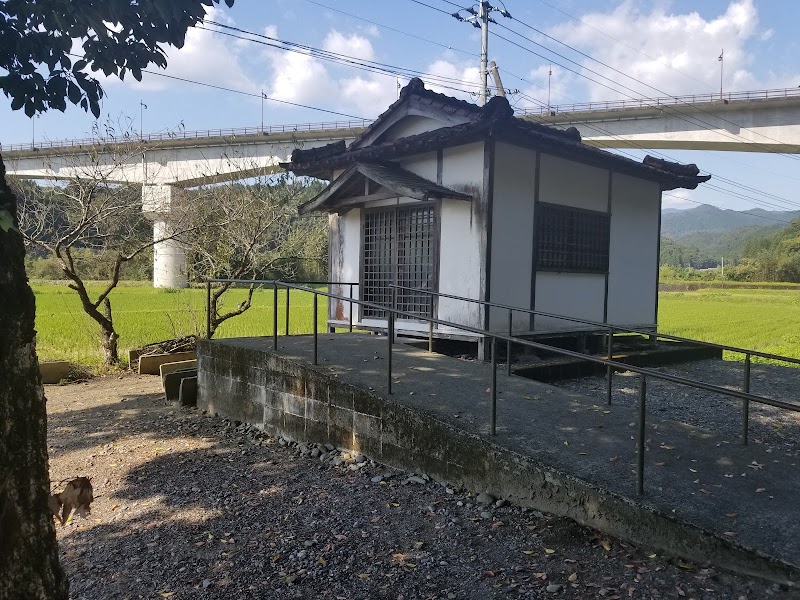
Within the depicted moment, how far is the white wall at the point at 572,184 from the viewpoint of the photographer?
9531 millimetres

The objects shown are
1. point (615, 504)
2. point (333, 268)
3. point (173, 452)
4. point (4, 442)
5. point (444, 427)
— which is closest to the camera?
point (4, 442)

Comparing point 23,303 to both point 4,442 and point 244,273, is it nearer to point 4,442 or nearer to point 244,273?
point 4,442

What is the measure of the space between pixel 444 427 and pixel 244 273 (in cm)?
1019

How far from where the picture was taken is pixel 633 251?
37.1 feet

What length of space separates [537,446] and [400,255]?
572 centimetres

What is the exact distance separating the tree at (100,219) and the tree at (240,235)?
49 cm

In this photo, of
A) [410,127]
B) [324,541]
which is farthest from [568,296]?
[324,541]

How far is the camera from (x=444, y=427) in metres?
4.87

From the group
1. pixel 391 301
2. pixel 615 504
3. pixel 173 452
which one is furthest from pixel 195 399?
pixel 615 504

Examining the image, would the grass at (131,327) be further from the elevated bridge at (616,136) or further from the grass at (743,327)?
the grass at (743,327)

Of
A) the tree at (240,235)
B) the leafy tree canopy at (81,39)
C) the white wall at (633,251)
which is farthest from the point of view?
the tree at (240,235)

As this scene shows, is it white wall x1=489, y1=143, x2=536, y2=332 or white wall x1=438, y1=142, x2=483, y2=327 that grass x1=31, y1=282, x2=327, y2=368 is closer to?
white wall x1=438, y1=142, x2=483, y2=327

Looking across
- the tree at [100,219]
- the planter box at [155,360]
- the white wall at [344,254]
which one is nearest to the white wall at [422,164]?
the white wall at [344,254]

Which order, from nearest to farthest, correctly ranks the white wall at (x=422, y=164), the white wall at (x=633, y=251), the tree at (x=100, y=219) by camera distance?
the white wall at (x=422, y=164)
the white wall at (x=633, y=251)
the tree at (x=100, y=219)
